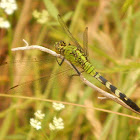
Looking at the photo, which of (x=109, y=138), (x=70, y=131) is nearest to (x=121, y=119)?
(x=109, y=138)

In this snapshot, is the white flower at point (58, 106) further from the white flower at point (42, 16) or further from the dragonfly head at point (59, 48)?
the white flower at point (42, 16)

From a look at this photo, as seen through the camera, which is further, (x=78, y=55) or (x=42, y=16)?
(x=42, y=16)

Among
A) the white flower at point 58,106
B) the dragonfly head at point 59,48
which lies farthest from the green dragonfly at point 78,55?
the white flower at point 58,106

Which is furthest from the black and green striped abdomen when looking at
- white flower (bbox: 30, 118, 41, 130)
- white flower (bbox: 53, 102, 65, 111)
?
white flower (bbox: 30, 118, 41, 130)

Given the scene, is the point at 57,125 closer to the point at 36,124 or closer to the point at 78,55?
the point at 36,124

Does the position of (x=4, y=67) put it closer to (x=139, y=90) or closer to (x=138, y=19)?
(x=139, y=90)

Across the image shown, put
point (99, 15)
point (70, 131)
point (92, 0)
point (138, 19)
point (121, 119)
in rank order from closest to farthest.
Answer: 1. point (121, 119)
2. point (70, 131)
3. point (138, 19)
4. point (99, 15)
5. point (92, 0)

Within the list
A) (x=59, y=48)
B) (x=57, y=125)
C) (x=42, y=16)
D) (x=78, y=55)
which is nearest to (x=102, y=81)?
(x=78, y=55)

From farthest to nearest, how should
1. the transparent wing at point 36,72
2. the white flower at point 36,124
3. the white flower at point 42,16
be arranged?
the white flower at point 42,16
the transparent wing at point 36,72
the white flower at point 36,124
